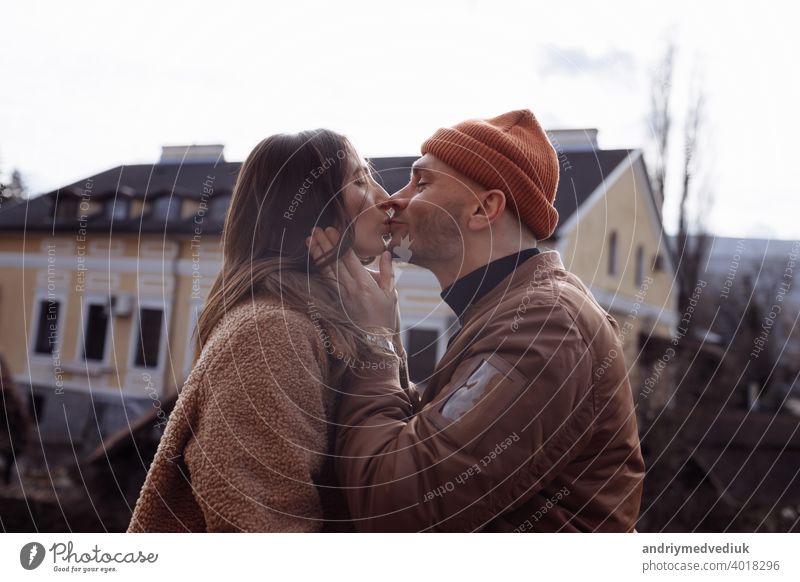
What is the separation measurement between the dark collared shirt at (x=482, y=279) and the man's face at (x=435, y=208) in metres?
0.03

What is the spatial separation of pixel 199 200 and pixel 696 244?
3.44 ft

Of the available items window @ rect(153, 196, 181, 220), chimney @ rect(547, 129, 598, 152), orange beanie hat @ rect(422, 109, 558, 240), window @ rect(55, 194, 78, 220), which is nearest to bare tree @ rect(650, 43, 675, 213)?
chimney @ rect(547, 129, 598, 152)

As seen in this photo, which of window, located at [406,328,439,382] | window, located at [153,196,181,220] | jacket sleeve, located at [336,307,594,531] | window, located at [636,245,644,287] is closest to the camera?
jacket sleeve, located at [336,307,594,531]

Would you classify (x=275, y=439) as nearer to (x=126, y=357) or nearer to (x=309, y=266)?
(x=309, y=266)

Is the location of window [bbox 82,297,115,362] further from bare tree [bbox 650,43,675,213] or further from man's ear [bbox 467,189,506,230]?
bare tree [bbox 650,43,675,213]

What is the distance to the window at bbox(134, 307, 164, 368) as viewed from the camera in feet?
3.38

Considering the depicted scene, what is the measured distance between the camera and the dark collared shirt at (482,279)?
2.42 ft

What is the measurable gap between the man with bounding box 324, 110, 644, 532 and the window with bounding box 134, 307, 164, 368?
433mm

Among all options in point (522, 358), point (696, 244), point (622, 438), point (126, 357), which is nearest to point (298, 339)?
point (522, 358)

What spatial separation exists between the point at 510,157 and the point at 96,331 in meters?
0.60

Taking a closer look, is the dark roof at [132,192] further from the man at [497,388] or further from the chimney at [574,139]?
the chimney at [574,139]

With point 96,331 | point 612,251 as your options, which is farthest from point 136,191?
point 612,251

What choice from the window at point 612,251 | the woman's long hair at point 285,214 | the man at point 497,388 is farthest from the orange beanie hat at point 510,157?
the window at point 612,251

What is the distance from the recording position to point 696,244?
1.55m
